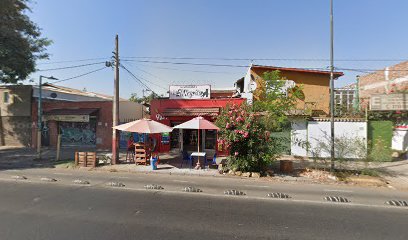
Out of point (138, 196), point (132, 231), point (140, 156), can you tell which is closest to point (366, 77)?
point (140, 156)

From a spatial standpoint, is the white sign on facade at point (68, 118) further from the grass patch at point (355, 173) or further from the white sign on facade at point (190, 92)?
the grass patch at point (355, 173)

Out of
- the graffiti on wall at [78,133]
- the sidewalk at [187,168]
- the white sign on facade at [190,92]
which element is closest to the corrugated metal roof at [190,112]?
the white sign on facade at [190,92]

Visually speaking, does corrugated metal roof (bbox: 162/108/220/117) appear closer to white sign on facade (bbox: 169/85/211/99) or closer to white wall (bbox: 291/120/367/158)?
white sign on facade (bbox: 169/85/211/99)

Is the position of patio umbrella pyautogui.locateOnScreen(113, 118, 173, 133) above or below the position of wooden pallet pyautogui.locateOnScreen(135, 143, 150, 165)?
above

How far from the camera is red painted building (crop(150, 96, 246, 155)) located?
61.1 feet

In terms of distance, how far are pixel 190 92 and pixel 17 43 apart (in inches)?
544

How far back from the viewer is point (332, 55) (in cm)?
1279

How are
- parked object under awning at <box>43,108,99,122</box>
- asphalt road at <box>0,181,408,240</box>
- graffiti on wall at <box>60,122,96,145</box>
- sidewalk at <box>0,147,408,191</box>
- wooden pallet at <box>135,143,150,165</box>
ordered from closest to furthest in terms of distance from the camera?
asphalt road at <box>0,181,408,240</box>, sidewalk at <box>0,147,408,191</box>, wooden pallet at <box>135,143,150,165</box>, parked object under awning at <box>43,108,99,122</box>, graffiti on wall at <box>60,122,96,145</box>

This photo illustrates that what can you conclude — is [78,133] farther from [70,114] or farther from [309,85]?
[309,85]

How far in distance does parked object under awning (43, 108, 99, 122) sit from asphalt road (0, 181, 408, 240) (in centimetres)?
1420

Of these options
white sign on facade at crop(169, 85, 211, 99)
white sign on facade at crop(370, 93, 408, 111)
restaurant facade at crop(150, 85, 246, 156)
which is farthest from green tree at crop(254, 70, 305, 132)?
white sign on facade at crop(370, 93, 408, 111)

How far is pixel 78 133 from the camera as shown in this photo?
23359 mm

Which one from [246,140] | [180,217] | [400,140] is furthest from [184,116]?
[400,140]

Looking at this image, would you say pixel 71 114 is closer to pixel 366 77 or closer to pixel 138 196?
pixel 138 196
